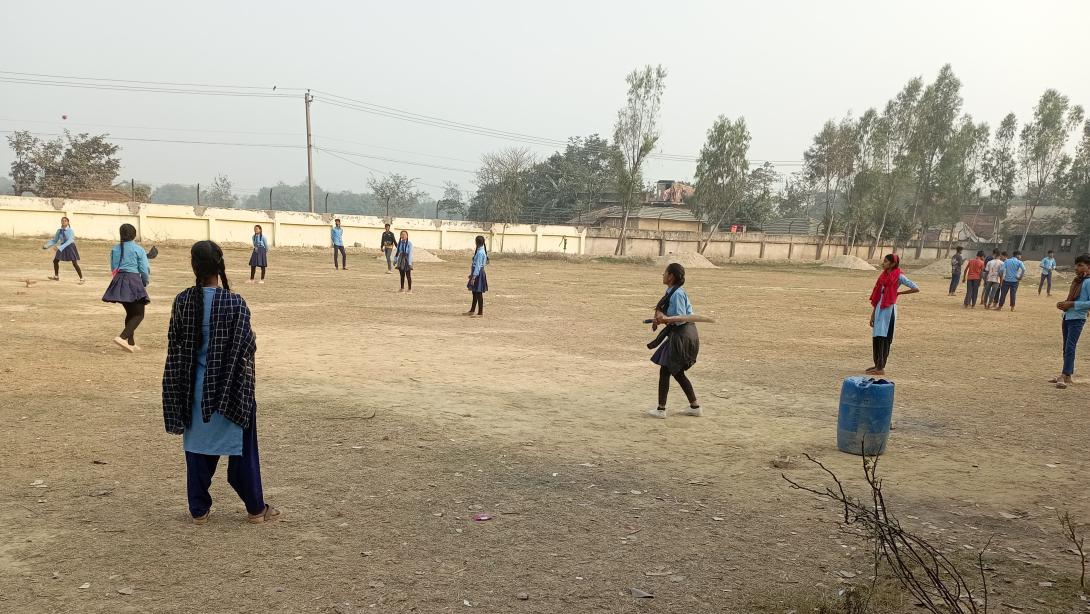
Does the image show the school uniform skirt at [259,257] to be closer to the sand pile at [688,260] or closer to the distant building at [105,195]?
the distant building at [105,195]

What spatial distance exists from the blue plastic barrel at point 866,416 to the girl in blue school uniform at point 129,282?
8.23m

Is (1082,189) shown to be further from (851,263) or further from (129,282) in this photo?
(129,282)

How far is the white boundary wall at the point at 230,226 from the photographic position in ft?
91.5

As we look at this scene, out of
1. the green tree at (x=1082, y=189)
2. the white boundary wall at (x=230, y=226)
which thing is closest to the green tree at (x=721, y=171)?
the white boundary wall at (x=230, y=226)

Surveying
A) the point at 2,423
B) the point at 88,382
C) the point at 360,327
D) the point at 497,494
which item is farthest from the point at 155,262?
the point at 497,494

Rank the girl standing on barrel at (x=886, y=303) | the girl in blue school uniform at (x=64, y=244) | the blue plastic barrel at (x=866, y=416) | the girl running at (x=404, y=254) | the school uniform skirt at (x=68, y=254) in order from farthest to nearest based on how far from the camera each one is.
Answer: the girl running at (x=404, y=254) < the school uniform skirt at (x=68, y=254) < the girl in blue school uniform at (x=64, y=244) < the girl standing on barrel at (x=886, y=303) < the blue plastic barrel at (x=866, y=416)

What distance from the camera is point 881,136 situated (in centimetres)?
5531

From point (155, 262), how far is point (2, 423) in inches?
798

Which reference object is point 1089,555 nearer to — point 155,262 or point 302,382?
point 302,382

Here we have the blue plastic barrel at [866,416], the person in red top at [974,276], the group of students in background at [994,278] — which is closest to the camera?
the blue plastic barrel at [866,416]

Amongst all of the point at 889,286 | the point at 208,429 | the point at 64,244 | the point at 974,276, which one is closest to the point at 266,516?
the point at 208,429

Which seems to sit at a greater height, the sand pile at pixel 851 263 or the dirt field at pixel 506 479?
the dirt field at pixel 506 479

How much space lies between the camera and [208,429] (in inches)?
152

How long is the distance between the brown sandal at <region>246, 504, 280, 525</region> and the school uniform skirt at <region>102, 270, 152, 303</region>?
598 centimetres
